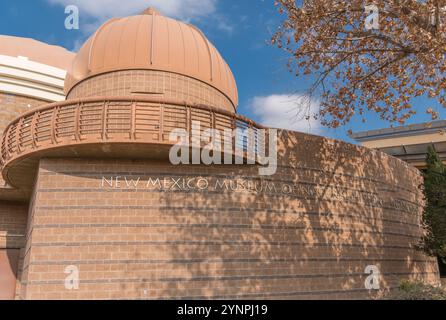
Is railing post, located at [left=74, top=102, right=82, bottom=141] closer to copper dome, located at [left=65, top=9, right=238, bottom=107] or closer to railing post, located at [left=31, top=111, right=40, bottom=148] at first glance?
railing post, located at [left=31, top=111, right=40, bottom=148]

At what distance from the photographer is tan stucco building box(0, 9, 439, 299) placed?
954 centimetres

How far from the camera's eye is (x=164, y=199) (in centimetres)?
1028

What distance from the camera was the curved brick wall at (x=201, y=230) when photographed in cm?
955

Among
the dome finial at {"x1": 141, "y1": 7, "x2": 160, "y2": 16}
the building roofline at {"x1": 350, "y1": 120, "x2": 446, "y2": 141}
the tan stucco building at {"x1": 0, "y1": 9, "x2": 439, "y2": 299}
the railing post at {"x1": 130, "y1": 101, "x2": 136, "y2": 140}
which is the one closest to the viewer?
the railing post at {"x1": 130, "y1": 101, "x2": 136, "y2": 140}

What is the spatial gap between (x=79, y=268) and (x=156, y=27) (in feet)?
27.3

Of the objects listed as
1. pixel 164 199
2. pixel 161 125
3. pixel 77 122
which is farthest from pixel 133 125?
pixel 164 199

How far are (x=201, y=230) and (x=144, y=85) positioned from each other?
520 cm

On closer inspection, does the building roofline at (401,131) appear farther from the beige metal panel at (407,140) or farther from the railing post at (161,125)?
the railing post at (161,125)

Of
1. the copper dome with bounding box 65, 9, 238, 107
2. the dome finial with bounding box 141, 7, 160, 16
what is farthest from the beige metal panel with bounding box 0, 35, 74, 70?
the dome finial with bounding box 141, 7, 160, 16

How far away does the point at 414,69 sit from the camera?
968cm

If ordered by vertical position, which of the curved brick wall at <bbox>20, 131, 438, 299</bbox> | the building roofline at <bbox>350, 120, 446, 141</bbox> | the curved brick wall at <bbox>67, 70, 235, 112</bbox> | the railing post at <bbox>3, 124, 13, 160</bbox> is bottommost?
the curved brick wall at <bbox>20, 131, 438, 299</bbox>

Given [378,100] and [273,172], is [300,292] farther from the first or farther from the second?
[378,100]

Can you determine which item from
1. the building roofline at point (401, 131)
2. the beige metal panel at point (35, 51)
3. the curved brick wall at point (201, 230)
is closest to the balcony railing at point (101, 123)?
the curved brick wall at point (201, 230)

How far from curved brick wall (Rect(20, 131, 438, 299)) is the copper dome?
3.92 m
